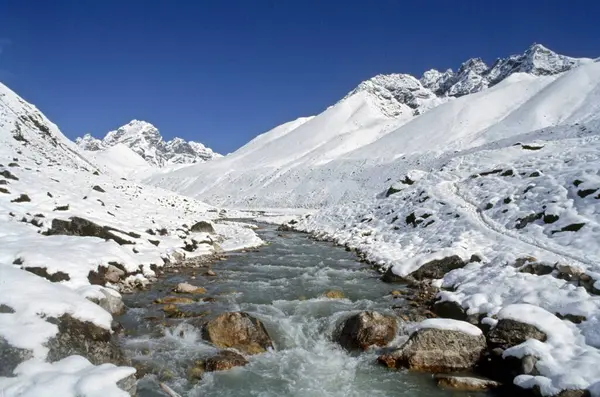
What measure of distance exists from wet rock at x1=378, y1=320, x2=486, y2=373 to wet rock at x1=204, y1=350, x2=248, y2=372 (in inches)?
134

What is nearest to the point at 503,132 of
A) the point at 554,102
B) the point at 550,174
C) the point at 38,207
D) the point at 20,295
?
the point at 554,102

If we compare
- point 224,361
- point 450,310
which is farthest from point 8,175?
point 450,310

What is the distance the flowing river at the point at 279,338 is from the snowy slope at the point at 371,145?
3752 centimetres

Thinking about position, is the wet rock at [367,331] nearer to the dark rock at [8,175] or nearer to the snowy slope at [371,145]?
the dark rock at [8,175]

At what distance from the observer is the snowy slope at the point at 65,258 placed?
280 inches

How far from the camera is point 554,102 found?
81.0m

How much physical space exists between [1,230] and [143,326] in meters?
8.67

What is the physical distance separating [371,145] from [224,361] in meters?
91.1

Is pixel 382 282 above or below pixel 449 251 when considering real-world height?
below

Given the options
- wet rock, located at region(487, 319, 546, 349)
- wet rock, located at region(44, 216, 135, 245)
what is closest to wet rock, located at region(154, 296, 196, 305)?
wet rock, located at region(44, 216, 135, 245)

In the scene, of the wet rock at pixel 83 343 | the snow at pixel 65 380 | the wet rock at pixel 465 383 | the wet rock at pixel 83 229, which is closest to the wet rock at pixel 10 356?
the snow at pixel 65 380

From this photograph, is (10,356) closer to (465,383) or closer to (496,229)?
(465,383)

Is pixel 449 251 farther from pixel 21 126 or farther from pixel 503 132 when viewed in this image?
pixel 503 132

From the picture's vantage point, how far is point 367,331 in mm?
11016
